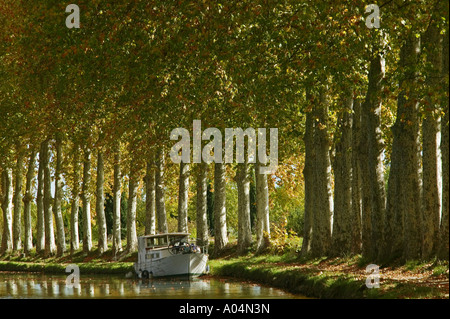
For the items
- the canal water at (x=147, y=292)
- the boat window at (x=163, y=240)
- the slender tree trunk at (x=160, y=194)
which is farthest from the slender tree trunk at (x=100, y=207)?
the canal water at (x=147, y=292)

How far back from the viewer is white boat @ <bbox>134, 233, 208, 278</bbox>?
35531 mm

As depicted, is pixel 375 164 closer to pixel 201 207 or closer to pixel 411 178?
pixel 411 178

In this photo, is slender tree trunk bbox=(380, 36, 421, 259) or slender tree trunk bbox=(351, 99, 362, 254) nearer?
slender tree trunk bbox=(380, 36, 421, 259)

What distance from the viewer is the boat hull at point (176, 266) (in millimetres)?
35281

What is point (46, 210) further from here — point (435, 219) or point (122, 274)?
point (435, 219)

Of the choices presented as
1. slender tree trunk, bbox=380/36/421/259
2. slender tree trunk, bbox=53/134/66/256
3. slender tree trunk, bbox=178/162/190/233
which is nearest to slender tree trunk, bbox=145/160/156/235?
slender tree trunk, bbox=178/162/190/233

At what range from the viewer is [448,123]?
17.3 m

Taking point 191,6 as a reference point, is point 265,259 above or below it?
below

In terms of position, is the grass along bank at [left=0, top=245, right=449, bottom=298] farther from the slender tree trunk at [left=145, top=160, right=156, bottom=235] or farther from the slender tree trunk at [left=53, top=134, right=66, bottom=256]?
the slender tree trunk at [left=53, top=134, right=66, bottom=256]

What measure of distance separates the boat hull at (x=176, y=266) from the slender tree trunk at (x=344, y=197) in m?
8.96

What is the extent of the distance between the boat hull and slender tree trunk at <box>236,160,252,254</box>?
408cm

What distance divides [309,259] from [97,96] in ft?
34.6

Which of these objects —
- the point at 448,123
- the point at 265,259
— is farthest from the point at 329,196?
the point at 448,123

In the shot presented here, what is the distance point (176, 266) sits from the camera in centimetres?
3675
